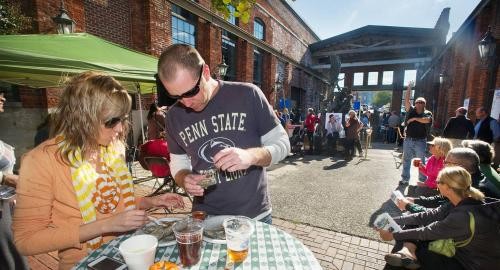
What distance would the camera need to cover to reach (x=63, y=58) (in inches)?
133

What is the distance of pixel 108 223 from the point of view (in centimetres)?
151

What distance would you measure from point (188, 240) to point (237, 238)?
0.88 feet

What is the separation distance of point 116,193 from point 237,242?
1.07 metres

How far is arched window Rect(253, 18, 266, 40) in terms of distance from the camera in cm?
1767

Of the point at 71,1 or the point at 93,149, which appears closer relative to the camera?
the point at 93,149

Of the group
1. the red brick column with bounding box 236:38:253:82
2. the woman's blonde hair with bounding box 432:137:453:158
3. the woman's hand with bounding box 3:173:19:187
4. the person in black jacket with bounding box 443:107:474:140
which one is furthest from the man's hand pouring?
the red brick column with bounding box 236:38:253:82

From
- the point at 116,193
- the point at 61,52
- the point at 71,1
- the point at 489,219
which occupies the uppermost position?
the point at 71,1

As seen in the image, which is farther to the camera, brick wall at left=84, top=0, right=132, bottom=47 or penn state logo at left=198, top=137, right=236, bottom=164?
brick wall at left=84, top=0, right=132, bottom=47

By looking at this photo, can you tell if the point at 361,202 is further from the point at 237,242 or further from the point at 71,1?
the point at 71,1

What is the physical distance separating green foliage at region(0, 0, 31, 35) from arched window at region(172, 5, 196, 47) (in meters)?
5.60

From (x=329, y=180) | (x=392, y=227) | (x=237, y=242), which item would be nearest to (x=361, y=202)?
(x=329, y=180)

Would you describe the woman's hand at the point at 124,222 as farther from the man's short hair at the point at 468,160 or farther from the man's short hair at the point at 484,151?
the man's short hair at the point at 484,151

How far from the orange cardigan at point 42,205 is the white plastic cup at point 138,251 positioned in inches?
16.5

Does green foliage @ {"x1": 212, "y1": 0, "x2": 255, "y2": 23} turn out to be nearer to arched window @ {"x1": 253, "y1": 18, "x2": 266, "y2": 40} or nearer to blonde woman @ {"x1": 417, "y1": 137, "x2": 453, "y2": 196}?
blonde woman @ {"x1": 417, "y1": 137, "x2": 453, "y2": 196}
